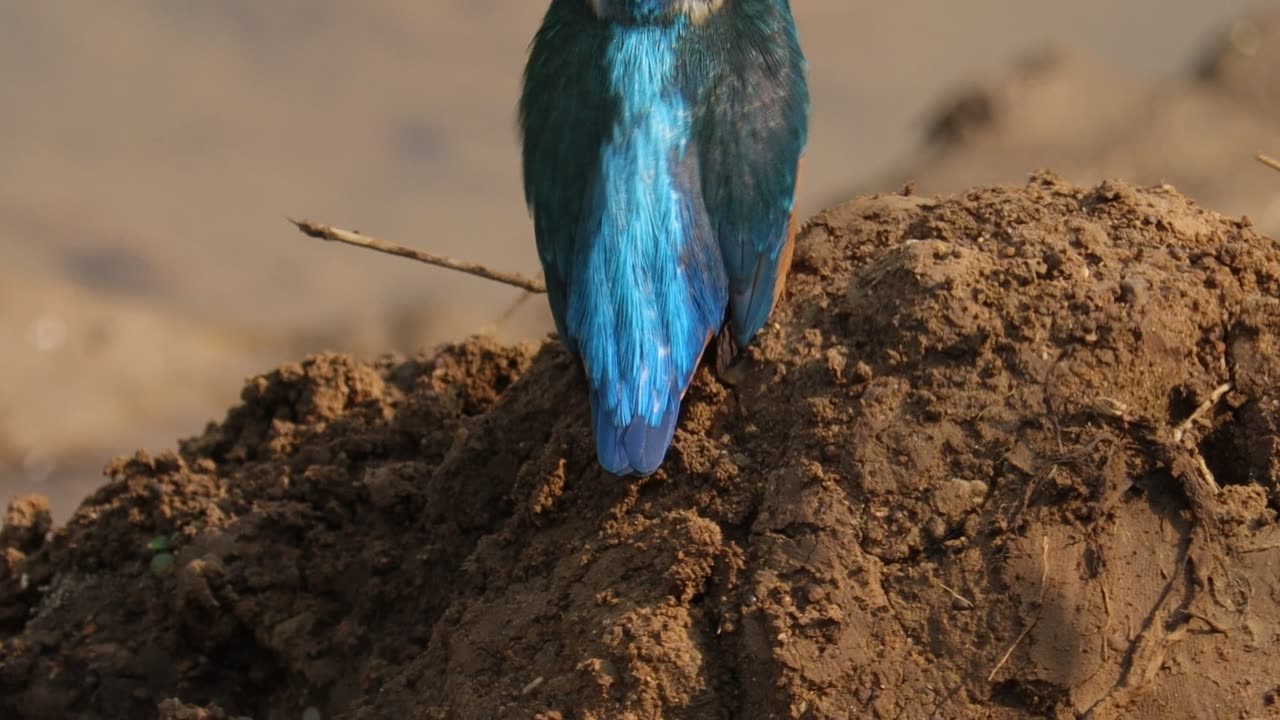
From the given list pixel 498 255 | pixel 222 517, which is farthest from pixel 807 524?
pixel 498 255

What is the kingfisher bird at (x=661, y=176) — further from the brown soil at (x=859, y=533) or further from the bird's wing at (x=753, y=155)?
the brown soil at (x=859, y=533)

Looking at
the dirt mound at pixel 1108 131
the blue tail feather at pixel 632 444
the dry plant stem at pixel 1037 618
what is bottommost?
the dry plant stem at pixel 1037 618

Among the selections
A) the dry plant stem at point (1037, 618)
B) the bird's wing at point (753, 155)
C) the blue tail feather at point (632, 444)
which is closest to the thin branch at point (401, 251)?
the bird's wing at point (753, 155)

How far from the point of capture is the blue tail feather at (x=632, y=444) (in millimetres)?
3096

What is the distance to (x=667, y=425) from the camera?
319 centimetres

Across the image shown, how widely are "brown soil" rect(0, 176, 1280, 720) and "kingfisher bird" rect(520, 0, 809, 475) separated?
12 centimetres

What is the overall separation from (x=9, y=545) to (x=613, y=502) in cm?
189

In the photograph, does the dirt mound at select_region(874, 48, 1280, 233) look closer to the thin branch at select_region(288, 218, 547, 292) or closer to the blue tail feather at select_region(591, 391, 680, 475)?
the thin branch at select_region(288, 218, 547, 292)

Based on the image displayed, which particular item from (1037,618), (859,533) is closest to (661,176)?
(859,533)

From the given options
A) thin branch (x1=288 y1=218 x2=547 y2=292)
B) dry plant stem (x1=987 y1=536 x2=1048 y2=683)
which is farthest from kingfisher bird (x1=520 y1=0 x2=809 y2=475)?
dry plant stem (x1=987 y1=536 x2=1048 y2=683)

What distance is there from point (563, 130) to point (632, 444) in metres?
0.85

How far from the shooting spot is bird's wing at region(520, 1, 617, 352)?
3.55m

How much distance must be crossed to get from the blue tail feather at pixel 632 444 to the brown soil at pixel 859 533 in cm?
7

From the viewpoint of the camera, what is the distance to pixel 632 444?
10.2 ft
